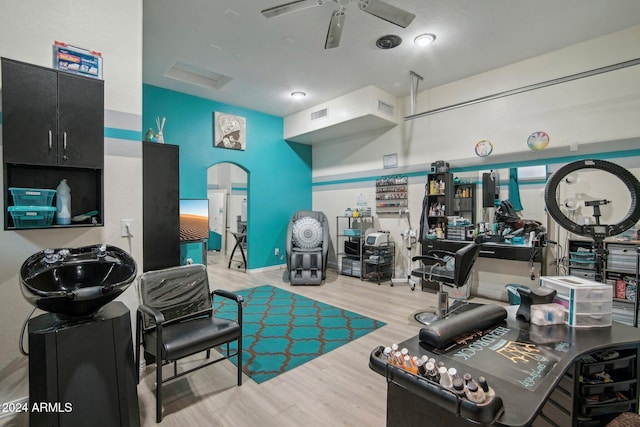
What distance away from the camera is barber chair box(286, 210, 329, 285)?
526 cm

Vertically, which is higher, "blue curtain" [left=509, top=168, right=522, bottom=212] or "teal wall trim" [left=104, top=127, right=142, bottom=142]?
"teal wall trim" [left=104, top=127, right=142, bottom=142]

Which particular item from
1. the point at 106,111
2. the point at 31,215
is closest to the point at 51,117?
the point at 106,111

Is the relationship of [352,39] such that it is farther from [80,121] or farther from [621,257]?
[621,257]

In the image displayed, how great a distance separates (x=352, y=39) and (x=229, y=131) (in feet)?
9.86

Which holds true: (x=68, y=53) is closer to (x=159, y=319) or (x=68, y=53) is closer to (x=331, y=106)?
(x=159, y=319)

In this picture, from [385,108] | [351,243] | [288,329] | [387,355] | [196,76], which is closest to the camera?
[387,355]

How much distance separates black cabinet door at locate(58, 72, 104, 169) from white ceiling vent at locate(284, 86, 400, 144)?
3.83 meters

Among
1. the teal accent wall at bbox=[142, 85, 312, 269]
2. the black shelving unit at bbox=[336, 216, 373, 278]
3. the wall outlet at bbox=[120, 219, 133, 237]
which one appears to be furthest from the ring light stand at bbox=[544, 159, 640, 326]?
the teal accent wall at bbox=[142, 85, 312, 269]

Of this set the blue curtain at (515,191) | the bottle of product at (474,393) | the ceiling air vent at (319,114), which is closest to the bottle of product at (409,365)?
the bottle of product at (474,393)

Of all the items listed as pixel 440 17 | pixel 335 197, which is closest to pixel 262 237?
pixel 335 197

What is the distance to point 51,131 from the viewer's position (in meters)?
1.90

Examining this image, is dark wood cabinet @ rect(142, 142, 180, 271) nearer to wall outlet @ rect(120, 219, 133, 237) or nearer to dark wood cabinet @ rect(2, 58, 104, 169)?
wall outlet @ rect(120, 219, 133, 237)

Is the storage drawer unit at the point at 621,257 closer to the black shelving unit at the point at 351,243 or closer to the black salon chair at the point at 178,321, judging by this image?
the black shelving unit at the point at 351,243

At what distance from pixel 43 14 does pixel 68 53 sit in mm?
264
